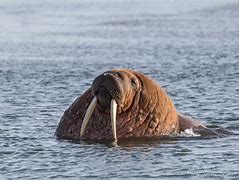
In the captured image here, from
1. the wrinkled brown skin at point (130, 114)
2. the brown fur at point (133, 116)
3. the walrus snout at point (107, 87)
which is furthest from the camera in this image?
the brown fur at point (133, 116)

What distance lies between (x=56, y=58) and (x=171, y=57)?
116 inches

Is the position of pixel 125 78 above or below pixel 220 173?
above

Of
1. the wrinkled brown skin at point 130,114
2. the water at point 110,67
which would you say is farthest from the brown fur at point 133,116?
the water at point 110,67

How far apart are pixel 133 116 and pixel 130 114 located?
1.9 inches

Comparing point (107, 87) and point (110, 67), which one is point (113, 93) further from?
point (110, 67)

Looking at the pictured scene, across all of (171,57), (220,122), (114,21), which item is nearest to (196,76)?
(171,57)

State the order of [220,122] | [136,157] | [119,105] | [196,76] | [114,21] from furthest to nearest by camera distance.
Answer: [114,21] → [196,76] → [220,122] → [119,105] → [136,157]

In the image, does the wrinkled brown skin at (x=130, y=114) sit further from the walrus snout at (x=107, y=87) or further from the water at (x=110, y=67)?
the water at (x=110, y=67)

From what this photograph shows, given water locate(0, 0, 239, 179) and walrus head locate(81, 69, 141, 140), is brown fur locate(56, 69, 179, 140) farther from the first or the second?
water locate(0, 0, 239, 179)

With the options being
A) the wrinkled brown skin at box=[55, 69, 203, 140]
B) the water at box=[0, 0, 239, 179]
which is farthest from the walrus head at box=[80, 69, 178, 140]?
the water at box=[0, 0, 239, 179]

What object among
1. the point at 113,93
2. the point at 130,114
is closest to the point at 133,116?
the point at 130,114

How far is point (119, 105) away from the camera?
1211 centimetres

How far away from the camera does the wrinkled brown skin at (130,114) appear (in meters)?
12.2

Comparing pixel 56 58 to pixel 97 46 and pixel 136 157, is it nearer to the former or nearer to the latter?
pixel 97 46
